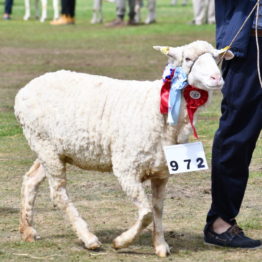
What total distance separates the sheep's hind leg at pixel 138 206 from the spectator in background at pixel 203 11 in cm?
2244

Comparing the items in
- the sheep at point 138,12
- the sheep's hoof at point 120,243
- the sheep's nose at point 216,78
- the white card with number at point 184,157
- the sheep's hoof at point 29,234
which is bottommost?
the sheep at point 138,12

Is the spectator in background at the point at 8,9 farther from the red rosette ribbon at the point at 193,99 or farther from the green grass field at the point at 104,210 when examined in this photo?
the red rosette ribbon at the point at 193,99

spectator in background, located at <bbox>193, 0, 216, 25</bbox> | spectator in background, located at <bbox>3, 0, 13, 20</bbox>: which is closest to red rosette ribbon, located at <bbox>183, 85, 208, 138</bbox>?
spectator in background, located at <bbox>193, 0, 216, 25</bbox>

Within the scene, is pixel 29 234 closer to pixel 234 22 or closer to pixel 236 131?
pixel 236 131

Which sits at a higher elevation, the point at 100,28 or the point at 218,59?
the point at 218,59

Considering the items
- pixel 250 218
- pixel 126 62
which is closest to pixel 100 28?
pixel 126 62

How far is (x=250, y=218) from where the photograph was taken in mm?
8133

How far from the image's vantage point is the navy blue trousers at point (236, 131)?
23.0 ft

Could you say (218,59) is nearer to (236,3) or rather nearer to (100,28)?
(236,3)

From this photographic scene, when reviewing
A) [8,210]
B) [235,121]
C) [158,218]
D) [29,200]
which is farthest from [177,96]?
[8,210]

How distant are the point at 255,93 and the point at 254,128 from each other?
0.23m

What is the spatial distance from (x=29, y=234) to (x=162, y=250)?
3.32 feet

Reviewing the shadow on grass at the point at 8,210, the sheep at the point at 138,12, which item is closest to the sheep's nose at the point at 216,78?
the shadow on grass at the point at 8,210

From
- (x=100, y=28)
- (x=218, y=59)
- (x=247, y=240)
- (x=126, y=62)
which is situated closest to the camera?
(x=218, y=59)
